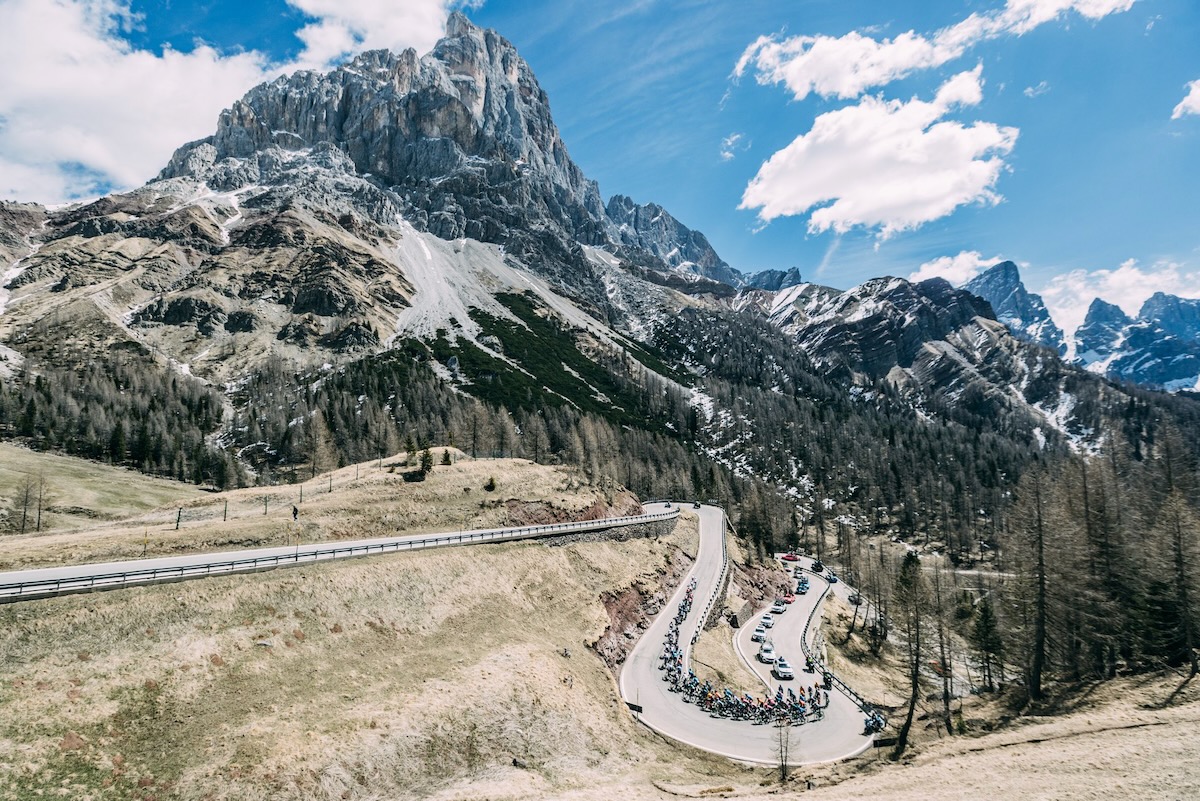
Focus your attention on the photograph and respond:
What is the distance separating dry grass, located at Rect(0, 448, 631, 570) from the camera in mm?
42750

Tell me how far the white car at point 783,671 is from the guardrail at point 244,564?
79.9 feet

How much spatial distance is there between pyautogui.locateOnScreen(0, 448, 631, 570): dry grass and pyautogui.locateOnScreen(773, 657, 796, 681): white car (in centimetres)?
2887

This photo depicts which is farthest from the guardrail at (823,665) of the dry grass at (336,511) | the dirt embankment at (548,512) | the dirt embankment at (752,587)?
the dry grass at (336,511)

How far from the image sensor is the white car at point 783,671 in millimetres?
53812

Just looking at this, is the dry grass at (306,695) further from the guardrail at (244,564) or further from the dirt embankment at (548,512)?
the dirt embankment at (548,512)

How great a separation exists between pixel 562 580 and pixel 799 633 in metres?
34.4

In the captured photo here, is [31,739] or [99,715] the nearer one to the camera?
[31,739]

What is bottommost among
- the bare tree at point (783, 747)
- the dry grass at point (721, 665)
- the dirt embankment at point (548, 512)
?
the dry grass at point (721, 665)

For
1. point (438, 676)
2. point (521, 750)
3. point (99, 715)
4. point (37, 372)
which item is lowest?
point (521, 750)

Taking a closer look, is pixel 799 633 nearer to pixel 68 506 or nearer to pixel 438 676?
pixel 438 676

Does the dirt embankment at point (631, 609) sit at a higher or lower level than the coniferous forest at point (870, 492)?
lower

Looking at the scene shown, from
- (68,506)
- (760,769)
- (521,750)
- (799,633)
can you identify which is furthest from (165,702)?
(68,506)

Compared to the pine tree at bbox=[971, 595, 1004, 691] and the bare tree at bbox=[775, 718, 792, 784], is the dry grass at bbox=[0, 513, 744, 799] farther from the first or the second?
the pine tree at bbox=[971, 595, 1004, 691]

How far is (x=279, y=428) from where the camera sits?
536 ft
